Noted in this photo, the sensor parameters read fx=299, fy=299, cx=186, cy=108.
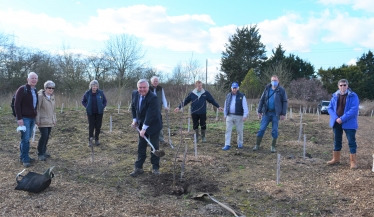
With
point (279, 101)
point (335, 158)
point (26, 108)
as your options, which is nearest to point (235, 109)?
point (279, 101)

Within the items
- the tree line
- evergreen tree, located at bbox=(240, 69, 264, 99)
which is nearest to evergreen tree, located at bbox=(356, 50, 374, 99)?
the tree line

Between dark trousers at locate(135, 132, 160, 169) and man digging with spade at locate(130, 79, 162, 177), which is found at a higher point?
man digging with spade at locate(130, 79, 162, 177)

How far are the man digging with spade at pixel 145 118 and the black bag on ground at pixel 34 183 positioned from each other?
137 cm

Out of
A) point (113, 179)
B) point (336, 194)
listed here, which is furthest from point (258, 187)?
point (113, 179)

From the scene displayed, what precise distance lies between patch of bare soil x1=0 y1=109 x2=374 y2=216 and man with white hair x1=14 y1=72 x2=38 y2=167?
355mm

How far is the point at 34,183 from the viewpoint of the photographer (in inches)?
161

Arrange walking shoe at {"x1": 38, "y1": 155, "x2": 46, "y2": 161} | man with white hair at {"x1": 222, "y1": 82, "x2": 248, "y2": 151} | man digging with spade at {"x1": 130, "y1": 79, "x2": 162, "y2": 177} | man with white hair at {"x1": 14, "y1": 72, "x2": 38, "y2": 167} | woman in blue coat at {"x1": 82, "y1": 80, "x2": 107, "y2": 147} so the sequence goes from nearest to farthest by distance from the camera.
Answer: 1. man digging with spade at {"x1": 130, "y1": 79, "x2": 162, "y2": 177}
2. man with white hair at {"x1": 14, "y1": 72, "x2": 38, "y2": 167}
3. walking shoe at {"x1": 38, "y1": 155, "x2": 46, "y2": 161}
4. man with white hair at {"x1": 222, "y1": 82, "x2": 248, "y2": 151}
5. woman in blue coat at {"x1": 82, "y1": 80, "x2": 107, "y2": 147}

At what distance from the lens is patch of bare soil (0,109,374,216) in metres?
3.75

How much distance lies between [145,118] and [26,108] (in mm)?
2250

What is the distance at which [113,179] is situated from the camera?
493 cm

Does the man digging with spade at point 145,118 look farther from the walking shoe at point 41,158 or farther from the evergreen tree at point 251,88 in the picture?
the evergreen tree at point 251,88

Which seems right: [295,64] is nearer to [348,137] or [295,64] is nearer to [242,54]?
[242,54]

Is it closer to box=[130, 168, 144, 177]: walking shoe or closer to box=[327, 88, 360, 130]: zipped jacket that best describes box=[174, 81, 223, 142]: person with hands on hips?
box=[130, 168, 144, 177]: walking shoe

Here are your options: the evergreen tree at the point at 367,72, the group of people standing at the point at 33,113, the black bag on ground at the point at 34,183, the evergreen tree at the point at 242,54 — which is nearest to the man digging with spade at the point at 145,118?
the group of people standing at the point at 33,113
